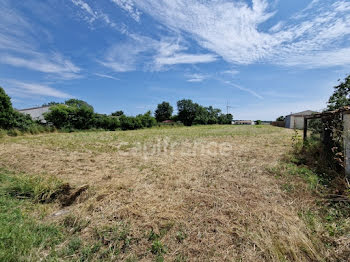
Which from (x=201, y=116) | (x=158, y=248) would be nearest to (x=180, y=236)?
(x=158, y=248)

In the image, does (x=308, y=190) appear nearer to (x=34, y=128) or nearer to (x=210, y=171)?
(x=210, y=171)

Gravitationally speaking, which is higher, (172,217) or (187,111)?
(187,111)

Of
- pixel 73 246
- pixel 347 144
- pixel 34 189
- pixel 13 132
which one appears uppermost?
pixel 347 144

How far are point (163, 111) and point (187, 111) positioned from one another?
11.7 m

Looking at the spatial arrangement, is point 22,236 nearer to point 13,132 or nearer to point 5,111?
point 13,132

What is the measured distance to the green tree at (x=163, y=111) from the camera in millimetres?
55575

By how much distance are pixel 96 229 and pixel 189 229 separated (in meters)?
1.12

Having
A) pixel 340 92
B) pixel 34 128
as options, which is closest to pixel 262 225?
pixel 340 92

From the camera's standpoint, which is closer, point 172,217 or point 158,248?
point 158,248

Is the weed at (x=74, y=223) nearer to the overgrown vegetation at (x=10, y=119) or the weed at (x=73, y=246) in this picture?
the weed at (x=73, y=246)

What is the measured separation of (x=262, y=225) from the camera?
5.96ft

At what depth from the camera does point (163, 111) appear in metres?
55.8

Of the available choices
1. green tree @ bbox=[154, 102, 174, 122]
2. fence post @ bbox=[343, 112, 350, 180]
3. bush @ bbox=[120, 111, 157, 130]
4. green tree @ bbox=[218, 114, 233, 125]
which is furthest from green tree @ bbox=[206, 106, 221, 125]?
fence post @ bbox=[343, 112, 350, 180]

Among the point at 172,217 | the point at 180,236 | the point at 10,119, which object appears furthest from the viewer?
the point at 10,119
